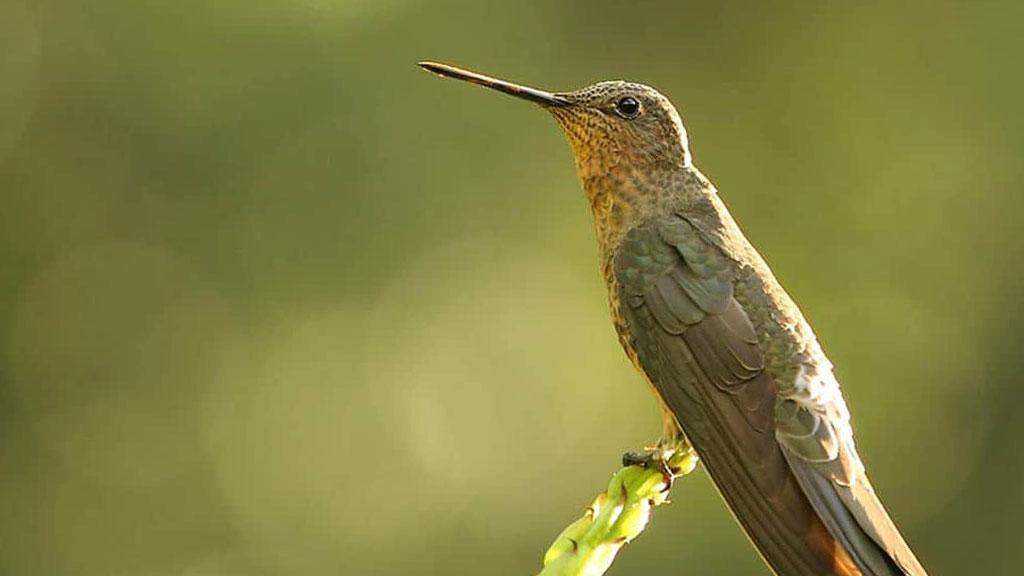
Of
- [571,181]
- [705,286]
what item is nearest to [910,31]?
[571,181]

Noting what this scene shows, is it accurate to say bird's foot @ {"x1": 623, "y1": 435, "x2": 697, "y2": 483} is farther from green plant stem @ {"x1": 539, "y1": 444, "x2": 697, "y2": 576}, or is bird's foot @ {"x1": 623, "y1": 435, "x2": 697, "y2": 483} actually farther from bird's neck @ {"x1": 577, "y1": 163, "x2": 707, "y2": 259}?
bird's neck @ {"x1": 577, "y1": 163, "x2": 707, "y2": 259}

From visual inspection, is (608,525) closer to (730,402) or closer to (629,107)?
(730,402)

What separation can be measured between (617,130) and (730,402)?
1.07 m

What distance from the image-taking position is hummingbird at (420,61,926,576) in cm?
452

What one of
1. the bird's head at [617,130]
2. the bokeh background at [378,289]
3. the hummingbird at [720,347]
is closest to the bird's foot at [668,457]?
the hummingbird at [720,347]

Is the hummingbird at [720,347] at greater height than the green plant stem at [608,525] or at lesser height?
greater

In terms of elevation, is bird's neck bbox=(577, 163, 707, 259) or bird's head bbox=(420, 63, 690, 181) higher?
bird's head bbox=(420, 63, 690, 181)

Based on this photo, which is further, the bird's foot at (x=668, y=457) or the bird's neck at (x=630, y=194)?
the bird's neck at (x=630, y=194)

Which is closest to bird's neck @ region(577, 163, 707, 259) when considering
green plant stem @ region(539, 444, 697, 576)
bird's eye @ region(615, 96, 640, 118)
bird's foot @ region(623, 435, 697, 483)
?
bird's eye @ region(615, 96, 640, 118)

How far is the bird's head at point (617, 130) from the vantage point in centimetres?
559

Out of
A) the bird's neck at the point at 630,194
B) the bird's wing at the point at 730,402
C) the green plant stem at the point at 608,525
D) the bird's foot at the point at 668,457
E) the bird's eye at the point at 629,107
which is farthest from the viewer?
the bird's eye at the point at 629,107

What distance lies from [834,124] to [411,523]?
4296 millimetres

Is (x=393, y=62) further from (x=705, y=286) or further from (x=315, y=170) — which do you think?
(x=705, y=286)

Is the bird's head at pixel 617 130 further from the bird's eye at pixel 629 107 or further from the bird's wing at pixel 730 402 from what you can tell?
the bird's wing at pixel 730 402
